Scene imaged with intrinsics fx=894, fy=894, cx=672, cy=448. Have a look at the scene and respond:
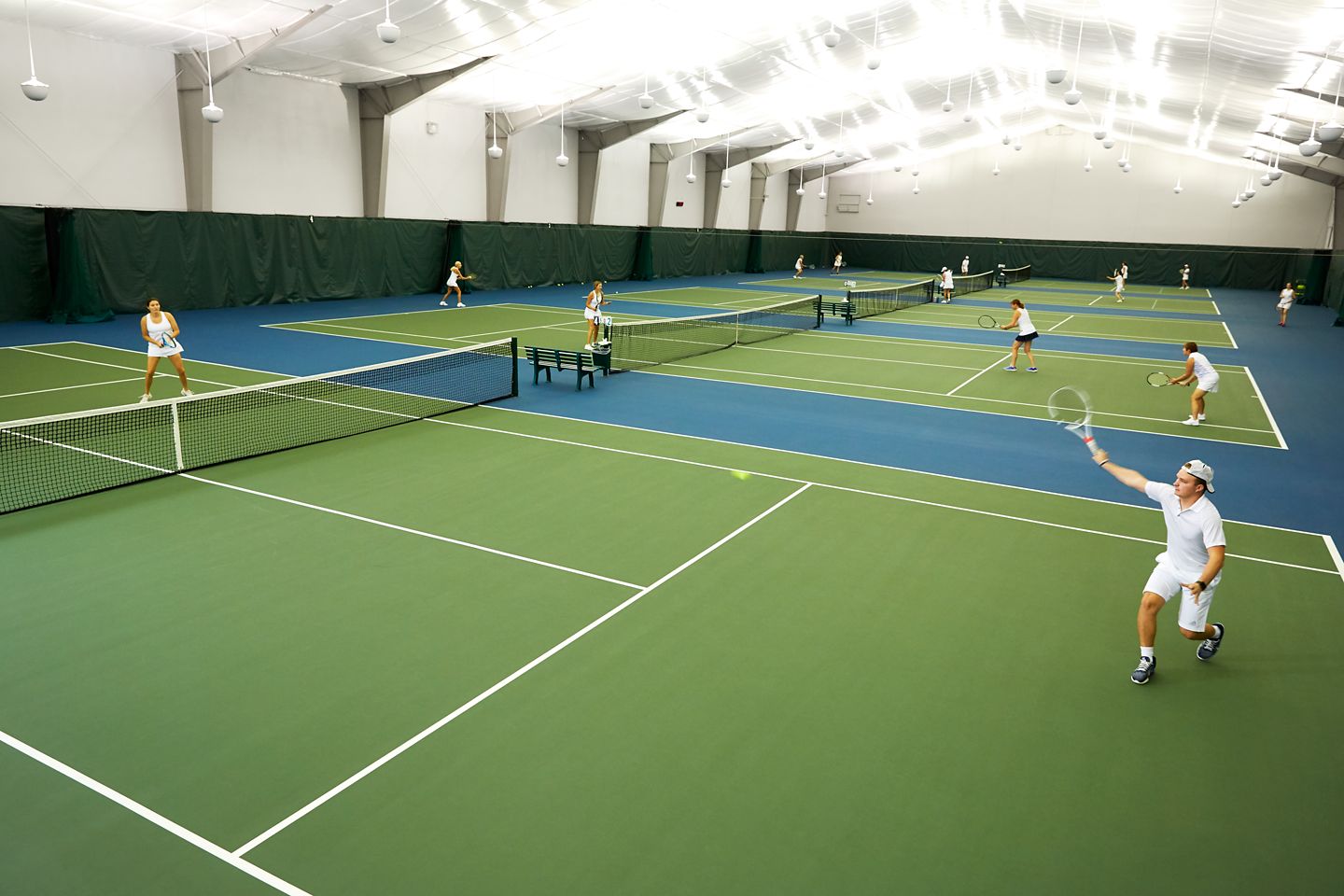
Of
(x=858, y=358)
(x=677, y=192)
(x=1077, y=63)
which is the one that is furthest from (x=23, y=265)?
(x=677, y=192)

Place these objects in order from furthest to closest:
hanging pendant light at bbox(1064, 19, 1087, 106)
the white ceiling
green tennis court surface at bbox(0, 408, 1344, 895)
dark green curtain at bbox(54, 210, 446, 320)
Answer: dark green curtain at bbox(54, 210, 446, 320) → hanging pendant light at bbox(1064, 19, 1087, 106) → the white ceiling → green tennis court surface at bbox(0, 408, 1344, 895)

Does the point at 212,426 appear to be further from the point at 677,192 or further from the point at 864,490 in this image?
the point at 677,192

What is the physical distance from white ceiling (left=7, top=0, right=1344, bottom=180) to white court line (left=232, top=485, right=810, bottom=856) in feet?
51.1

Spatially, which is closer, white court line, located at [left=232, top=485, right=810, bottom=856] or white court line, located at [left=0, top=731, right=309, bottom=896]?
white court line, located at [left=0, top=731, right=309, bottom=896]

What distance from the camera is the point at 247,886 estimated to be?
389 cm

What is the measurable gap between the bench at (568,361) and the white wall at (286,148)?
15.7 meters

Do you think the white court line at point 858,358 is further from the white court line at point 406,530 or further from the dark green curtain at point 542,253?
the dark green curtain at point 542,253

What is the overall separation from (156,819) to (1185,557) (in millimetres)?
6132

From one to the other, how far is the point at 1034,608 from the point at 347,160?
28983 millimetres

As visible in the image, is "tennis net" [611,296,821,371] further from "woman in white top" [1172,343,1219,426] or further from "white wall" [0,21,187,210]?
"white wall" [0,21,187,210]

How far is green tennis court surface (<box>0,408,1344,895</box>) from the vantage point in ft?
13.7

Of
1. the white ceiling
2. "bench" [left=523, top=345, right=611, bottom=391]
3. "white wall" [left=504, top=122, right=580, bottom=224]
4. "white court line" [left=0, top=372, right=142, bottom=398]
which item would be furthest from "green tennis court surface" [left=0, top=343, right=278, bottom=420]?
"white wall" [left=504, top=122, right=580, bottom=224]

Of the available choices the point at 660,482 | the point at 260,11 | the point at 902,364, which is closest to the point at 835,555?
the point at 660,482

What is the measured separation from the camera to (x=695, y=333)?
74.4ft
